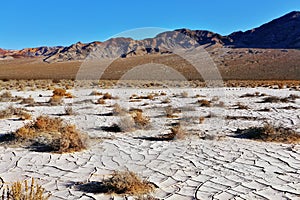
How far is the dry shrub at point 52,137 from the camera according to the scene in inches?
316

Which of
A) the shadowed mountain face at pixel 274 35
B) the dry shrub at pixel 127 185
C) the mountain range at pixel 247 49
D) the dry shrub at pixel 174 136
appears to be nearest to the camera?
the dry shrub at pixel 127 185

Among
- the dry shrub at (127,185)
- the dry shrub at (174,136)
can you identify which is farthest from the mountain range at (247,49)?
the dry shrub at (127,185)

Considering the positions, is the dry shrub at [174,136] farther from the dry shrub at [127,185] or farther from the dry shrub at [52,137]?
the dry shrub at [127,185]

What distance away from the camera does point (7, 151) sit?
26.1 ft

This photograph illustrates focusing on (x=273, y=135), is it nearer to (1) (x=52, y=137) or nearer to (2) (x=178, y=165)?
(2) (x=178, y=165)

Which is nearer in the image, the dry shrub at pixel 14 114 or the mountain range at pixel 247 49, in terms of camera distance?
the dry shrub at pixel 14 114

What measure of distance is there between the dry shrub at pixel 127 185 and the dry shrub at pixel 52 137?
9.10 ft

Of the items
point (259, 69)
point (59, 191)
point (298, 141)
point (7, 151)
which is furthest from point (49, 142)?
point (259, 69)

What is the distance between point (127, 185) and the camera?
5312 mm

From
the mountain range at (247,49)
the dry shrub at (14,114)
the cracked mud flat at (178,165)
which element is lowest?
the cracked mud flat at (178,165)

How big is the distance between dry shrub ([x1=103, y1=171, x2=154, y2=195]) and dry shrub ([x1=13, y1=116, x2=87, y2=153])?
109 inches

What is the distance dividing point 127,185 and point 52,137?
4.25 m

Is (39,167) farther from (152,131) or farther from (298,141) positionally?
(298,141)

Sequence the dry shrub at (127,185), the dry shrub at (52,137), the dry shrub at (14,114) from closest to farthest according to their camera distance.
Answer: the dry shrub at (127,185)
the dry shrub at (52,137)
the dry shrub at (14,114)
